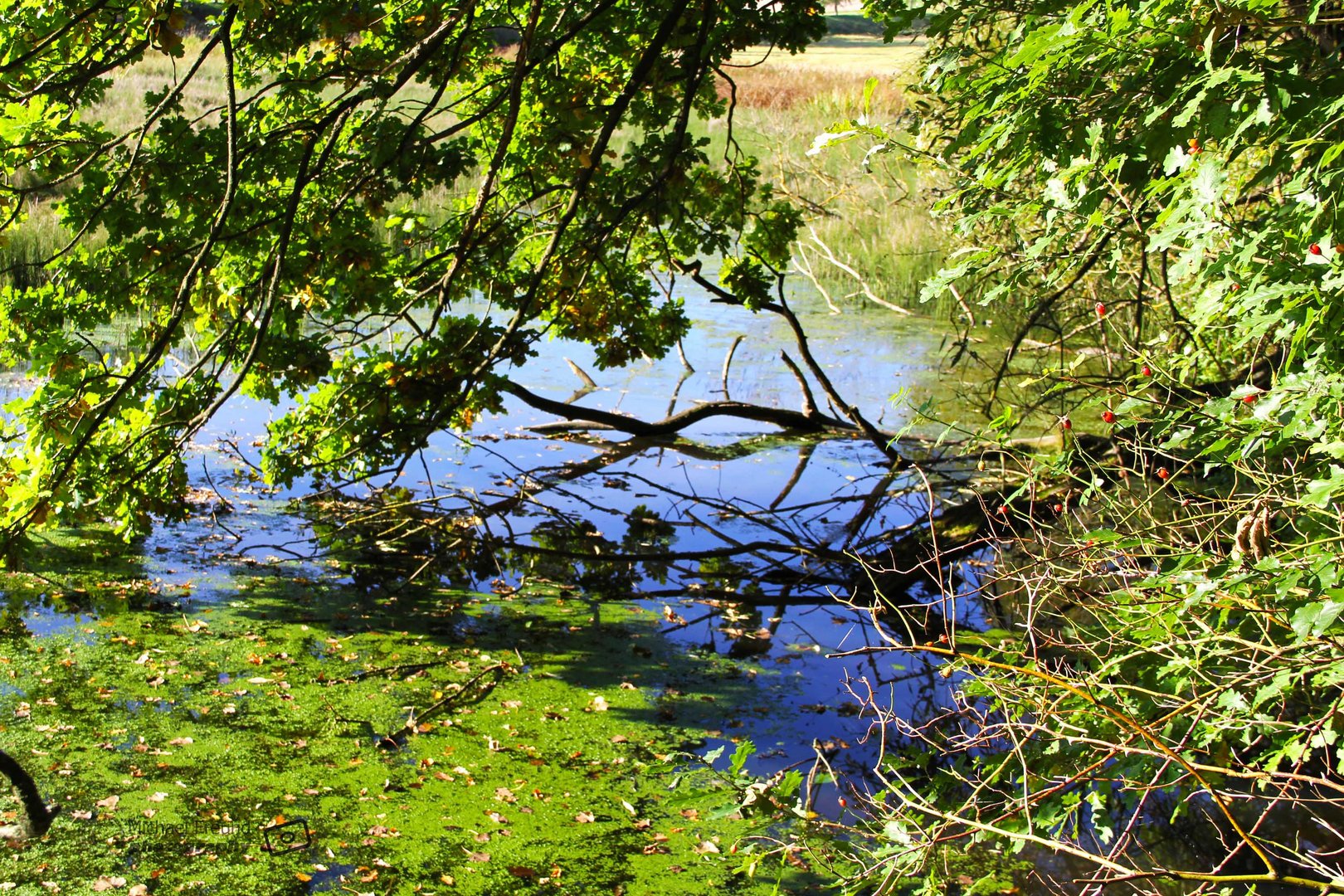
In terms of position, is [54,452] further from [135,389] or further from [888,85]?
[888,85]

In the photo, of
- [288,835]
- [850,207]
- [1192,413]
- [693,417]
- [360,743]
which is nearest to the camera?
[1192,413]

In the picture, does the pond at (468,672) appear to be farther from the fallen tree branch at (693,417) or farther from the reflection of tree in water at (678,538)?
the fallen tree branch at (693,417)

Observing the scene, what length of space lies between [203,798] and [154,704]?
29.1 inches

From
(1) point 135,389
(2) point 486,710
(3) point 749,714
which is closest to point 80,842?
(2) point 486,710

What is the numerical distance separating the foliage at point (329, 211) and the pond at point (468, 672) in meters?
0.63

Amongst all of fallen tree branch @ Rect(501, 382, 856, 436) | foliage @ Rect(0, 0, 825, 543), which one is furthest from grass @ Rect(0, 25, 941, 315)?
foliage @ Rect(0, 0, 825, 543)

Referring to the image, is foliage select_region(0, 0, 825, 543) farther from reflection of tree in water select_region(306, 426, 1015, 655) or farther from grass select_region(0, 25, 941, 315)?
grass select_region(0, 25, 941, 315)

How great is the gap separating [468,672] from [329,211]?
1.82 metres

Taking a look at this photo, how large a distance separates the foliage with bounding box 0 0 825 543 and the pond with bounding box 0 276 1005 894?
63cm

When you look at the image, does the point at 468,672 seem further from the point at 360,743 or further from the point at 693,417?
the point at 693,417

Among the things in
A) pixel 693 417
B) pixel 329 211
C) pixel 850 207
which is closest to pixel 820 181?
pixel 850 207

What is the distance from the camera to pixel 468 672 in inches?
178

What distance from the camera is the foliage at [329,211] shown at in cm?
312

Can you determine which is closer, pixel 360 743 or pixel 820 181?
pixel 360 743
